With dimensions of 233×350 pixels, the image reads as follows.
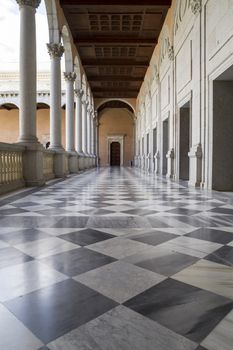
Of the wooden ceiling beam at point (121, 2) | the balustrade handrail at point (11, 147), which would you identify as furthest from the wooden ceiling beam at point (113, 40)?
the balustrade handrail at point (11, 147)

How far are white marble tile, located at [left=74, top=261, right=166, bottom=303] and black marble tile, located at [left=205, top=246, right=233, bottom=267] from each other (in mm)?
537

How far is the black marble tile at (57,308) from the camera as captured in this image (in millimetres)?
1344

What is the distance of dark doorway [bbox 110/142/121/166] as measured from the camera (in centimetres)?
3709

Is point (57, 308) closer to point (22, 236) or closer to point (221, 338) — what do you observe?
point (221, 338)

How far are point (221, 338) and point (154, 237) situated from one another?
161 cm

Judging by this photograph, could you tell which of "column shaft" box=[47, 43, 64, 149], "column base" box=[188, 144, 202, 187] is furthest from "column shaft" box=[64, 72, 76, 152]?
"column base" box=[188, 144, 202, 187]

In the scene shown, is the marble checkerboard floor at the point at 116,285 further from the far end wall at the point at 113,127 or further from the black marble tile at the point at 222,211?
the far end wall at the point at 113,127

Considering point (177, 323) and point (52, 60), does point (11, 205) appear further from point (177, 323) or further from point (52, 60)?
point (52, 60)

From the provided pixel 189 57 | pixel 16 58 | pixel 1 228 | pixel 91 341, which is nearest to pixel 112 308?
pixel 91 341

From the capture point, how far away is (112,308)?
1518 mm

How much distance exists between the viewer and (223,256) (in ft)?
7.49

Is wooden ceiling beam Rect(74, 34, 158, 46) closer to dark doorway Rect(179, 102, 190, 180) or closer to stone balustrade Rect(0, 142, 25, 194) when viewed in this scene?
dark doorway Rect(179, 102, 190, 180)

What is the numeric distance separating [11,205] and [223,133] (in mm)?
5265

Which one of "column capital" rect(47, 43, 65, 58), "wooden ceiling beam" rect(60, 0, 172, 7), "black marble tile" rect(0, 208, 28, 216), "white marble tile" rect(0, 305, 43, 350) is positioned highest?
"wooden ceiling beam" rect(60, 0, 172, 7)
